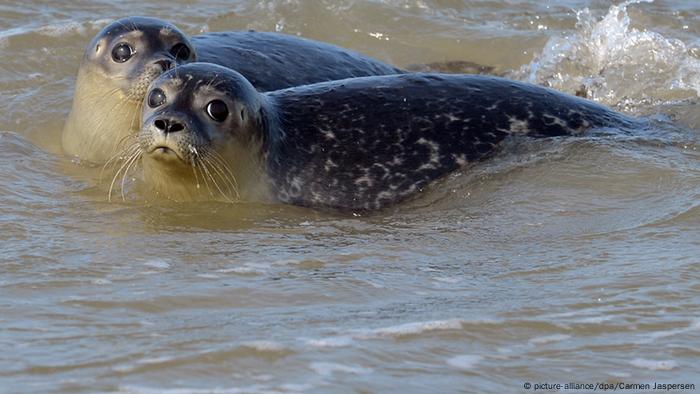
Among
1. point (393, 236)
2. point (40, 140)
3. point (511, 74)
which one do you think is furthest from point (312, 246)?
point (511, 74)

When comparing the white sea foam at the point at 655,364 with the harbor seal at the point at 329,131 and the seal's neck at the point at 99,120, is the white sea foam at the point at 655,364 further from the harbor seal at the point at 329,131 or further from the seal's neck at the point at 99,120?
the seal's neck at the point at 99,120

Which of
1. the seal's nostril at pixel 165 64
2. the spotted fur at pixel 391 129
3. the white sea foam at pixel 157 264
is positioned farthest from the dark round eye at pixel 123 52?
the white sea foam at pixel 157 264

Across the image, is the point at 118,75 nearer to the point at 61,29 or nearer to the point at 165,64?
the point at 165,64

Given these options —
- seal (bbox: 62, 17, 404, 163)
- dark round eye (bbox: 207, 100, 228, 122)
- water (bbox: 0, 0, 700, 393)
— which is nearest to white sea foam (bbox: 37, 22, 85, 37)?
water (bbox: 0, 0, 700, 393)

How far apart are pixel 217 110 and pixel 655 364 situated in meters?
3.01

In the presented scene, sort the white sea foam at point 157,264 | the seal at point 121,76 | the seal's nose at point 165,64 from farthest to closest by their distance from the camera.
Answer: the seal at point 121,76 → the seal's nose at point 165,64 → the white sea foam at point 157,264

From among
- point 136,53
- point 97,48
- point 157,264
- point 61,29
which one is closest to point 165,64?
point 136,53

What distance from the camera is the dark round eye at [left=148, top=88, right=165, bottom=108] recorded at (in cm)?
689

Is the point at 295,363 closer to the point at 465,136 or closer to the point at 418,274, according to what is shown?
the point at 418,274

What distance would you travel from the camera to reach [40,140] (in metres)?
8.59

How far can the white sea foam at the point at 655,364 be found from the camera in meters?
4.52

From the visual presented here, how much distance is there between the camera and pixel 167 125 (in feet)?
21.5

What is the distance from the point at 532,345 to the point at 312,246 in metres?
1.64

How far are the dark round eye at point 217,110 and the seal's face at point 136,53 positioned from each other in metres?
1.21
